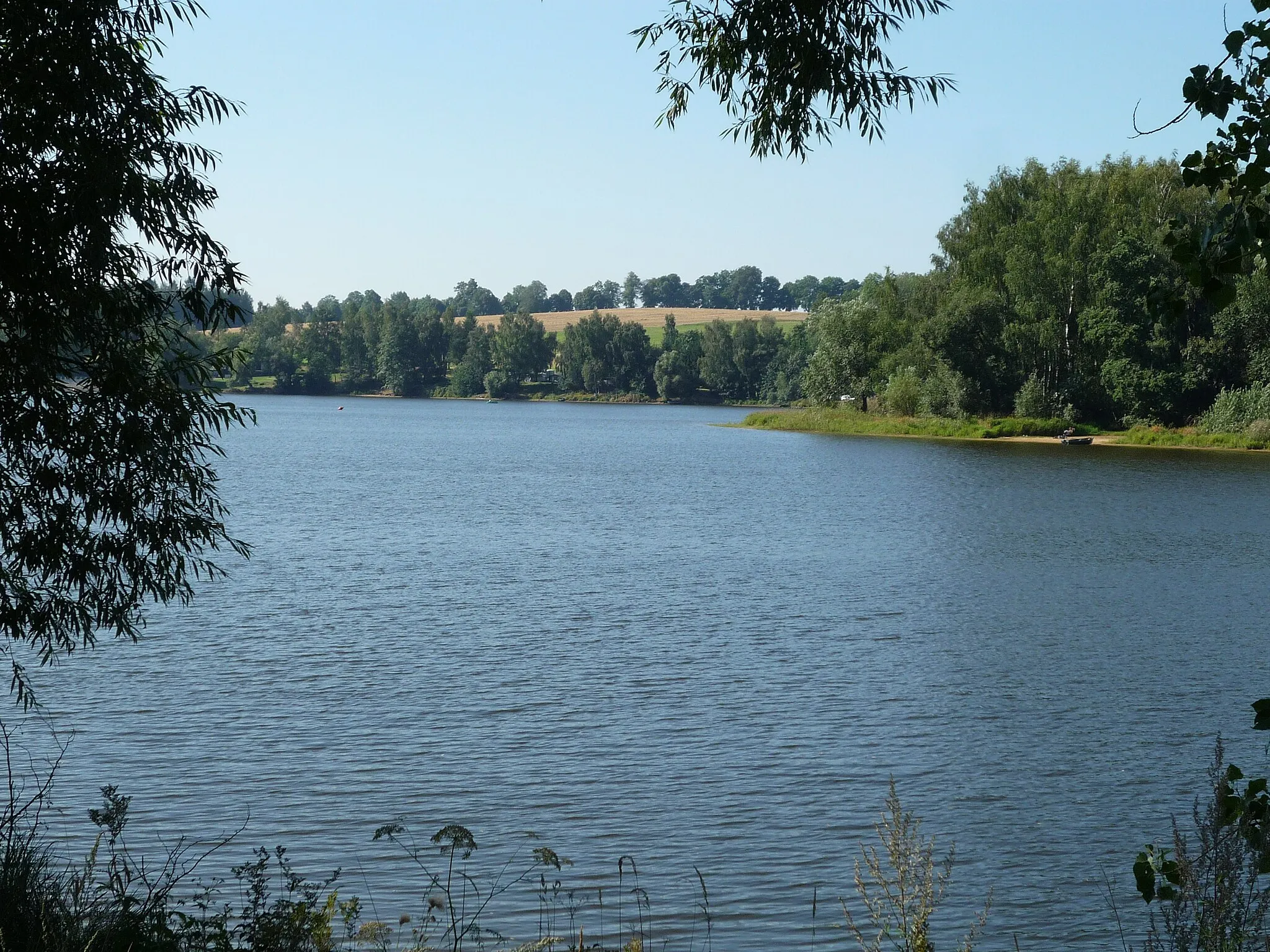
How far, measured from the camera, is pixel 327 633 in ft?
59.8

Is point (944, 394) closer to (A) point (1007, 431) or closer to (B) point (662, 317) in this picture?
(A) point (1007, 431)

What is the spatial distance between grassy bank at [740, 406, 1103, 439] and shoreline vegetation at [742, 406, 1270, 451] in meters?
0.04

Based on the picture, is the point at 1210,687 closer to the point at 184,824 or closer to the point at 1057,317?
the point at 184,824

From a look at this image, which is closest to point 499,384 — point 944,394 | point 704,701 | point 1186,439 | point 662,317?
point 662,317

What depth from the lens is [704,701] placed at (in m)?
14.7

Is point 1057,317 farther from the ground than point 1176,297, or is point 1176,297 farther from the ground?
point 1057,317

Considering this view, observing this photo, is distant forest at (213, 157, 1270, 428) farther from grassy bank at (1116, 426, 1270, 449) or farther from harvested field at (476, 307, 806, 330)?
harvested field at (476, 307, 806, 330)

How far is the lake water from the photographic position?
1004 cm

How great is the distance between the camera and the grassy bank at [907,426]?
234 feet

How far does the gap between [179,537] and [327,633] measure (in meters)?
10.4

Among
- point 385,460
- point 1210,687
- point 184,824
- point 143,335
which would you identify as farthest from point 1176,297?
point 385,460

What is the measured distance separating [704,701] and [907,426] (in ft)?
208

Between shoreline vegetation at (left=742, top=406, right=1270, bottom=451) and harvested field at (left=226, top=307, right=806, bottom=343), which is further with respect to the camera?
harvested field at (left=226, top=307, right=806, bottom=343)

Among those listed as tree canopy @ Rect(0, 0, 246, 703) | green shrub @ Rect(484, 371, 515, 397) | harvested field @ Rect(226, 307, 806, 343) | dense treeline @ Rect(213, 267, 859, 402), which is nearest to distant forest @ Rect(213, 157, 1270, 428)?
dense treeline @ Rect(213, 267, 859, 402)
